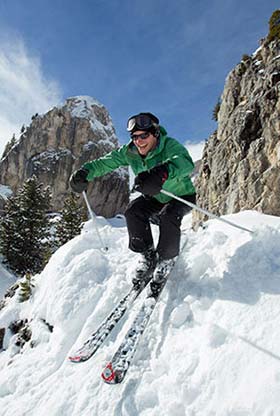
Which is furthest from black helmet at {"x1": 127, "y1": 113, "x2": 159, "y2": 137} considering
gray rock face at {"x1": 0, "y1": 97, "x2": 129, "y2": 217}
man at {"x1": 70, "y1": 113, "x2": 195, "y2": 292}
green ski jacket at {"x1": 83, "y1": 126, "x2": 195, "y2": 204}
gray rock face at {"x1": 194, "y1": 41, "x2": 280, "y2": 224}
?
gray rock face at {"x1": 0, "y1": 97, "x2": 129, "y2": 217}

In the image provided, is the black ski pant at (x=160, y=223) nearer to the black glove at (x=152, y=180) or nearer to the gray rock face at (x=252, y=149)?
the black glove at (x=152, y=180)

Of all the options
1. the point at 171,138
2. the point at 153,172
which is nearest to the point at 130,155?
the point at 171,138

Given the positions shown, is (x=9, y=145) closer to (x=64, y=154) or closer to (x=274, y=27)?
(x=64, y=154)

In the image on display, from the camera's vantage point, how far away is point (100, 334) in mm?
3547

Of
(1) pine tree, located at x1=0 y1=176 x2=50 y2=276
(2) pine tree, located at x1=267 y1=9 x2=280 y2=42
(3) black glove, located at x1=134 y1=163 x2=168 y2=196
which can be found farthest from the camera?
(1) pine tree, located at x1=0 y1=176 x2=50 y2=276

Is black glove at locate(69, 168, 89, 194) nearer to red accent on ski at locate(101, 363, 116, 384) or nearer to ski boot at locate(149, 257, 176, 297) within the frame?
ski boot at locate(149, 257, 176, 297)

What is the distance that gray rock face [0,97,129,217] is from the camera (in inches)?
2830

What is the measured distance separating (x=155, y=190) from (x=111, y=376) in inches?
91.9

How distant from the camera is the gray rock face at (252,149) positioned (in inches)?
389

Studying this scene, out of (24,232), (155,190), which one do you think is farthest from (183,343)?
(24,232)

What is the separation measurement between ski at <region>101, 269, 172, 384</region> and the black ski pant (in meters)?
0.83

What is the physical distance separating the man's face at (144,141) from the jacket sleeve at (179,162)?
0.38 meters

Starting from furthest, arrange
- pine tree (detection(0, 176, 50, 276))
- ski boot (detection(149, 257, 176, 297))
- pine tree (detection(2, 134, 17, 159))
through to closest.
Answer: pine tree (detection(2, 134, 17, 159)) → pine tree (detection(0, 176, 50, 276)) → ski boot (detection(149, 257, 176, 297))

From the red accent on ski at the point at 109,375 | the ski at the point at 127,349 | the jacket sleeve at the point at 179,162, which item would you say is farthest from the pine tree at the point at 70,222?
the red accent on ski at the point at 109,375
